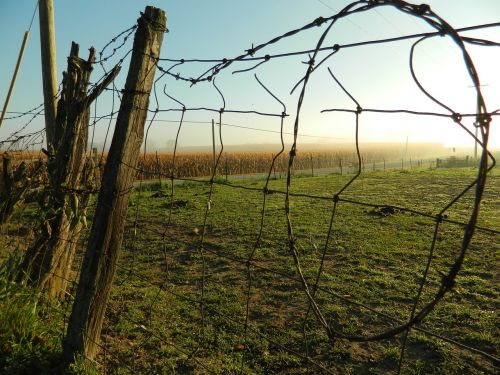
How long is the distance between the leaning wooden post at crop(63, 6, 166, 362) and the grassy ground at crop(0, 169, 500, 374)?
0.16 m

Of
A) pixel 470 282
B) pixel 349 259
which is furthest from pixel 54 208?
pixel 470 282

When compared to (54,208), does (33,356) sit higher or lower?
lower

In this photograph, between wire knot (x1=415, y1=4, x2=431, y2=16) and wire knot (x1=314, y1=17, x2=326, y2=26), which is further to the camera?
wire knot (x1=314, y1=17, x2=326, y2=26)

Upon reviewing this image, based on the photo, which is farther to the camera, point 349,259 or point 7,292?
point 349,259

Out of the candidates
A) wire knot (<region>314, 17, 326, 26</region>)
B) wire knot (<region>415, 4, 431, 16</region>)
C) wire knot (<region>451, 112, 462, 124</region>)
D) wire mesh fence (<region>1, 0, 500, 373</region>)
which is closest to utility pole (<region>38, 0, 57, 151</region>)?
wire mesh fence (<region>1, 0, 500, 373</region>)

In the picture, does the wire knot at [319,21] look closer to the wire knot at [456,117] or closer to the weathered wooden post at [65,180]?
the wire knot at [456,117]

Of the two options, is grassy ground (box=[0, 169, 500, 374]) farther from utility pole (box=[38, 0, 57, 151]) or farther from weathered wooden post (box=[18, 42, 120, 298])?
utility pole (box=[38, 0, 57, 151])

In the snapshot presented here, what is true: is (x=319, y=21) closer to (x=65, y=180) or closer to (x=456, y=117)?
(x=456, y=117)

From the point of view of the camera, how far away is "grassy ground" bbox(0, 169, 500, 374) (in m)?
2.84

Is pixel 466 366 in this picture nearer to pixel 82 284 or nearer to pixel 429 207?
pixel 82 284

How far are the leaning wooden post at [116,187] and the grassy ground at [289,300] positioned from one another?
16 cm

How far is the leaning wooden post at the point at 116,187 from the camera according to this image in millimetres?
2291

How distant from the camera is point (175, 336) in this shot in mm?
3191

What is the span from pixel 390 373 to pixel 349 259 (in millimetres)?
2657
